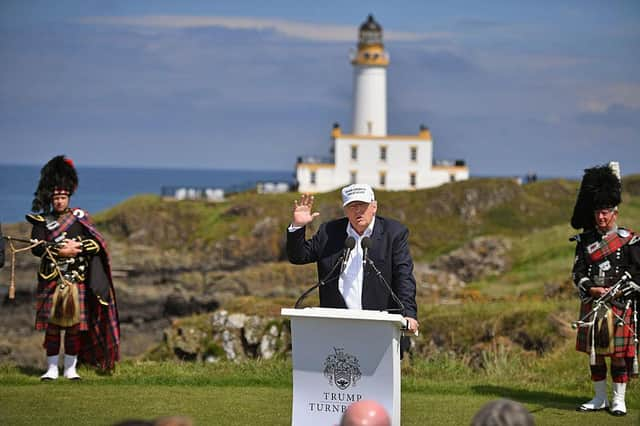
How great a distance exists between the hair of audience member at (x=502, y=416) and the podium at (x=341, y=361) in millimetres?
2614

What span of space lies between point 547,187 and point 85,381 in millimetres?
69116

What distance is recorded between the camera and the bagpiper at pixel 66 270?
11.6 metres

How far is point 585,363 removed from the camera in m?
14.0

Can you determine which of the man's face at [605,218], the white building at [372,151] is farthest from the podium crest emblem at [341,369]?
the white building at [372,151]

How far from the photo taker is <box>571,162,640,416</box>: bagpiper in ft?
33.7

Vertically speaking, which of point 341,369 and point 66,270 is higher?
point 66,270

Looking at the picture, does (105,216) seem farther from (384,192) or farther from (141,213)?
(384,192)

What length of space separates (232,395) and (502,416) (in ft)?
21.0

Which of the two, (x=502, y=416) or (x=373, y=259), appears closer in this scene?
(x=502, y=416)

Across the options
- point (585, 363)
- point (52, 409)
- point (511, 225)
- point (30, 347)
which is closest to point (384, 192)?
point (511, 225)

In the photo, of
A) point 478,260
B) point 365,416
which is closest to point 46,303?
point 365,416

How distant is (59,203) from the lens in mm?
11750

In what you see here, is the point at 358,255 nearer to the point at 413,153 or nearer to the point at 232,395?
the point at 232,395

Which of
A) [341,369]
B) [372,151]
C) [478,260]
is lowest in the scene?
[341,369]
